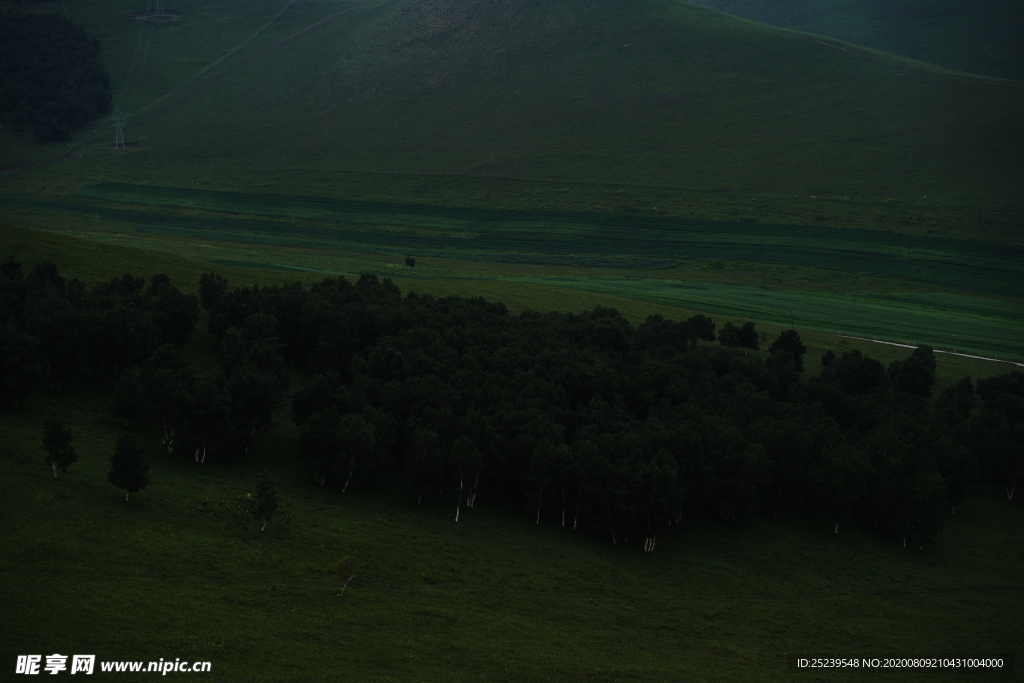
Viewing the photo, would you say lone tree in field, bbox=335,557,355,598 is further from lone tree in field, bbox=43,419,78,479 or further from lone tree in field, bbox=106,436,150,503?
lone tree in field, bbox=43,419,78,479

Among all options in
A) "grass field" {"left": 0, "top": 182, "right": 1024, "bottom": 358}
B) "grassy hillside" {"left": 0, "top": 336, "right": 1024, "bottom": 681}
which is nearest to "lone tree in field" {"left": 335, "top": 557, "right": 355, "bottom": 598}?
"grassy hillside" {"left": 0, "top": 336, "right": 1024, "bottom": 681}

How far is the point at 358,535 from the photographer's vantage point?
62.6 metres

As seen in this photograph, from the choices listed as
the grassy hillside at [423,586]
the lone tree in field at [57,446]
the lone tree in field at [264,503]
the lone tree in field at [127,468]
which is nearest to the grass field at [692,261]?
the grassy hillside at [423,586]

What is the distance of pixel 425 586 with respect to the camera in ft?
188

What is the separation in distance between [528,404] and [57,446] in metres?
41.1

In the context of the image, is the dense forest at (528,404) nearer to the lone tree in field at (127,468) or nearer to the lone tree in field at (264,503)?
the lone tree in field at (264,503)

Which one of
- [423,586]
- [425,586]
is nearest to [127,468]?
[423,586]

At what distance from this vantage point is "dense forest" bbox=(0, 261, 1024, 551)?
2896 inches

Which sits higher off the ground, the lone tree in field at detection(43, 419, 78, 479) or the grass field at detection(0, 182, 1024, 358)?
the grass field at detection(0, 182, 1024, 358)

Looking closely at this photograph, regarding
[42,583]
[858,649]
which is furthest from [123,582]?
[858,649]

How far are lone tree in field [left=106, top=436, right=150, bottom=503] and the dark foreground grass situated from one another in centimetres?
136

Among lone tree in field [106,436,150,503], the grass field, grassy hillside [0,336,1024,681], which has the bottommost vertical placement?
grassy hillside [0,336,1024,681]

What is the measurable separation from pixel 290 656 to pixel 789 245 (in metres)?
164

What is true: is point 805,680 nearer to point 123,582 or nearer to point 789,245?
point 123,582
